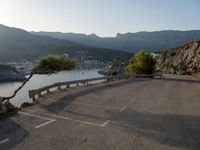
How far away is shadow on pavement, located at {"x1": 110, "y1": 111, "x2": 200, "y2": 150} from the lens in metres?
9.76

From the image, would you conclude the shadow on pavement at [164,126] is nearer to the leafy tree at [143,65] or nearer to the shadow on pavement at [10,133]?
the shadow on pavement at [10,133]

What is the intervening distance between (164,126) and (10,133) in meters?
5.97

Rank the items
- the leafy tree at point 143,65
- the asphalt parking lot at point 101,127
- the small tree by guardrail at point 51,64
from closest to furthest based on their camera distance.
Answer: the asphalt parking lot at point 101,127
the small tree by guardrail at point 51,64
the leafy tree at point 143,65

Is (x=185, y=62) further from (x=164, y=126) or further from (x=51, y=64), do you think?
(x=164, y=126)

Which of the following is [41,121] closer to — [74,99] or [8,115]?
[8,115]

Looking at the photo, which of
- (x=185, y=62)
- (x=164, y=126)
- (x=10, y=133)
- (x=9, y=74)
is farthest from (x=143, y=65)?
(x=10, y=133)

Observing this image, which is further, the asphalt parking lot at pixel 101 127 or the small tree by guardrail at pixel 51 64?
the small tree by guardrail at pixel 51 64

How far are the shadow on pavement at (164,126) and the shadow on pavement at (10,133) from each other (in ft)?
12.6

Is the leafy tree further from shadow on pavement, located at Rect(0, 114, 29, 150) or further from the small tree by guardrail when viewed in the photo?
shadow on pavement, located at Rect(0, 114, 29, 150)

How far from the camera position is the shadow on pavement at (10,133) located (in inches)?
367

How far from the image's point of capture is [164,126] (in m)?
11.8

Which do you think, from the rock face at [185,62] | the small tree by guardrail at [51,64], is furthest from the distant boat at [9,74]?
the small tree by guardrail at [51,64]

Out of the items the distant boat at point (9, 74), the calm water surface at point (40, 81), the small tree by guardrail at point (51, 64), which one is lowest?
the distant boat at point (9, 74)

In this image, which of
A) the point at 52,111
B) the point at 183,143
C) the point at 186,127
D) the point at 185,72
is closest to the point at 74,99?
the point at 52,111
